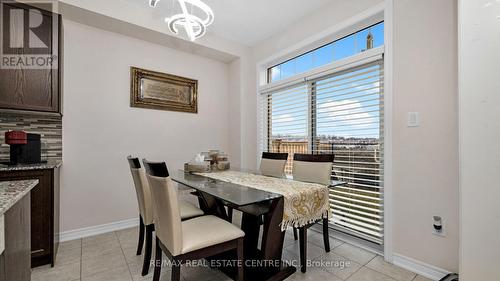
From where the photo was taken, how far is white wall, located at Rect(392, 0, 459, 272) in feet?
5.69

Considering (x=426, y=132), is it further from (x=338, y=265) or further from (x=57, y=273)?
(x=57, y=273)

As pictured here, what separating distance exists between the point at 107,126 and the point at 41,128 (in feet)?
1.98

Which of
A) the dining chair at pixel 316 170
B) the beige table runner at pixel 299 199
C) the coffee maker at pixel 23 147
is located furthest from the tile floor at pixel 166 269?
the coffee maker at pixel 23 147

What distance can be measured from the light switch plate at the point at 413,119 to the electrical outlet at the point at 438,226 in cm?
76

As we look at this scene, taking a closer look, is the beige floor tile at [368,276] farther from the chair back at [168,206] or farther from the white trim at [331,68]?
the white trim at [331,68]

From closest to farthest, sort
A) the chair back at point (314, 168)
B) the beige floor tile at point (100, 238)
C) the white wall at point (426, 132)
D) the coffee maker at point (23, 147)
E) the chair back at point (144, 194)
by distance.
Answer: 1. the white wall at point (426, 132)
2. the chair back at point (144, 194)
3. the coffee maker at point (23, 147)
4. the chair back at point (314, 168)
5. the beige floor tile at point (100, 238)

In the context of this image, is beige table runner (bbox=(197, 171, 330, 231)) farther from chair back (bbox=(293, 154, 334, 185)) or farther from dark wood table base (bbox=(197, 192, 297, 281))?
chair back (bbox=(293, 154, 334, 185))

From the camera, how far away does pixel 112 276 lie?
6.01 feet

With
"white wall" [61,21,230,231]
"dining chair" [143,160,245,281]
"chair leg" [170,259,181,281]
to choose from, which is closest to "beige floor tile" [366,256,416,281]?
"dining chair" [143,160,245,281]

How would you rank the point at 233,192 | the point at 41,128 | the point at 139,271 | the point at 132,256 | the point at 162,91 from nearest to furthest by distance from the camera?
the point at 233,192 → the point at 139,271 → the point at 132,256 → the point at 41,128 → the point at 162,91

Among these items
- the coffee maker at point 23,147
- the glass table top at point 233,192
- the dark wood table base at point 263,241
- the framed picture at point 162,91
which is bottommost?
the dark wood table base at point 263,241

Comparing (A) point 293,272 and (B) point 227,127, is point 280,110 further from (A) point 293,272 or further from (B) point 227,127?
(A) point 293,272

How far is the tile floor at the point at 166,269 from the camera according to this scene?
1826 mm

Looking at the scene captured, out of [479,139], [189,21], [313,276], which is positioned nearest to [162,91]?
[189,21]
